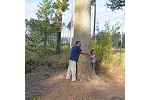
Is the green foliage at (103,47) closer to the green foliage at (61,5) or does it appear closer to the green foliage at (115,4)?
the green foliage at (61,5)

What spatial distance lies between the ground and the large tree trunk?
154 millimetres

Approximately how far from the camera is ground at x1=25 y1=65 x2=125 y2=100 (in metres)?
3.47

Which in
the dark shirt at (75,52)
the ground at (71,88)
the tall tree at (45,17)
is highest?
the tall tree at (45,17)

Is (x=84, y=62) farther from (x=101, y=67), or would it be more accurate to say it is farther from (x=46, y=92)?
(x=101, y=67)

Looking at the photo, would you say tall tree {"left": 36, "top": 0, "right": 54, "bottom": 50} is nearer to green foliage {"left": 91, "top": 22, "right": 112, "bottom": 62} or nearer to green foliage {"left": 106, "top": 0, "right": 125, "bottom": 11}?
green foliage {"left": 91, "top": 22, "right": 112, "bottom": 62}

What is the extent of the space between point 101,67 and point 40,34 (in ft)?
4.86

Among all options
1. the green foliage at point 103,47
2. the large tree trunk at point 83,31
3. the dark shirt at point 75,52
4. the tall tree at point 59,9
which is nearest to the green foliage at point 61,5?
the tall tree at point 59,9

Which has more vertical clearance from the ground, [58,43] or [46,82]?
[58,43]

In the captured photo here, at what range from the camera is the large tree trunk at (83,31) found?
3.71m

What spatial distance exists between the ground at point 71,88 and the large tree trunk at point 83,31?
154mm

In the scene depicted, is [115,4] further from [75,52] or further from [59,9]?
[75,52]
